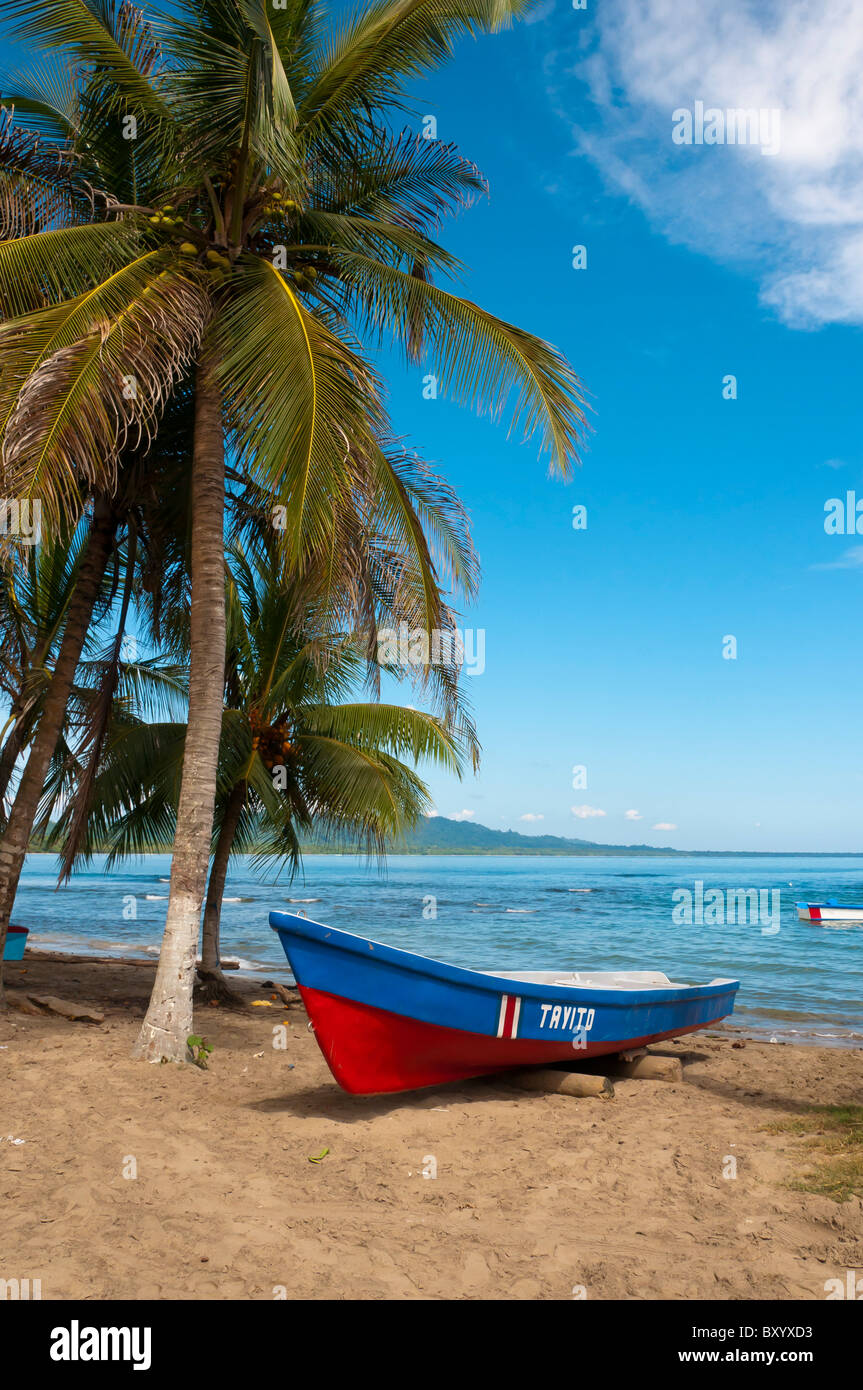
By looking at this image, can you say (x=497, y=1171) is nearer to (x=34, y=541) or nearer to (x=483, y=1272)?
(x=483, y=1272)

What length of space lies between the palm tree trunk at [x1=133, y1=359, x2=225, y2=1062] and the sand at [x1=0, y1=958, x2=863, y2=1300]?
423mm

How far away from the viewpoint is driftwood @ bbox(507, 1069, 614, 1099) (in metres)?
7.25

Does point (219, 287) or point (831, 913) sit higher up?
point (219, 287)

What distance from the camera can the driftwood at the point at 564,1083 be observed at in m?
7.25

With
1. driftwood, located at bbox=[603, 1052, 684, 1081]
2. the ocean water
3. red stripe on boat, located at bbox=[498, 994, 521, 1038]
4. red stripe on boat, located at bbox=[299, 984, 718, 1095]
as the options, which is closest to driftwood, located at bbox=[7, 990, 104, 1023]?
the ocean water

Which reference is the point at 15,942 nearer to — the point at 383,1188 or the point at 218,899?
the point at 218,899

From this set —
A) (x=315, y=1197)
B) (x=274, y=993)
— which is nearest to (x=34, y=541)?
(x=315, y=1197)

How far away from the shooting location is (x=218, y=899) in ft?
36.6

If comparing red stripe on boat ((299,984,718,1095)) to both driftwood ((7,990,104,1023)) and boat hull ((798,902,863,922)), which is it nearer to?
driftwood ((7,990,104,1023))

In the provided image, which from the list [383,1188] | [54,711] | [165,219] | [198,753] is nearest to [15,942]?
[54,711]

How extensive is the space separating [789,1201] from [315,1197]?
2587 millimetres

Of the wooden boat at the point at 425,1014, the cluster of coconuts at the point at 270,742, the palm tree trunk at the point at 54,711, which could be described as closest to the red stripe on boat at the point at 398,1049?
the wooden boat at the point at 425,1014

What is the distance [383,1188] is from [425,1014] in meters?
1.65
